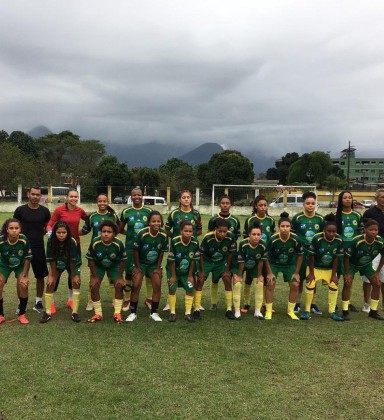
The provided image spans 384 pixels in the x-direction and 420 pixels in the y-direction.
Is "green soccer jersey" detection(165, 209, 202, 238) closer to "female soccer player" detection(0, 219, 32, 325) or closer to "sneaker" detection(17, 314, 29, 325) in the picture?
"female soccer player" detection(0, 219, 32, 325)

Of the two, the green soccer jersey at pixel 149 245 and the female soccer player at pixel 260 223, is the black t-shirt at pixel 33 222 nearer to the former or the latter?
the green soccer jersey at pixel 149 245

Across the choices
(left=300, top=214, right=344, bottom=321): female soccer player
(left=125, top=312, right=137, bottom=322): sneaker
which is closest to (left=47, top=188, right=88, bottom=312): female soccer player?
(left=125, top=312, right=137, bottom=322): sneaker

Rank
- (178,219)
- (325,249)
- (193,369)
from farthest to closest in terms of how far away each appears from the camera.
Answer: (178,219)
(325,249)
(193,369)

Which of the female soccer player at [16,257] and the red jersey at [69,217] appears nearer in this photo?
the female soccer player at [16,257]

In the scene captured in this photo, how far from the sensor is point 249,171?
5100 cm

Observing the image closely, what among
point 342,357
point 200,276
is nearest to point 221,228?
point 200,276

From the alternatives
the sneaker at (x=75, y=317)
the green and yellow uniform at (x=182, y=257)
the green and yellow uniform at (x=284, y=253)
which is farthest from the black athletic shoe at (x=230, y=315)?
the sneaker at (x=75, y=317)

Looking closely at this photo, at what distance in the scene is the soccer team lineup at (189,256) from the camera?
20.3 feet

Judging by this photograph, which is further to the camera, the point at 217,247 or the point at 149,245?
the point at 217,247

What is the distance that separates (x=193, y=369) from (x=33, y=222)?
3.39 metres

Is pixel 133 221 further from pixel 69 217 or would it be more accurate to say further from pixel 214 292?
pixel 214 292

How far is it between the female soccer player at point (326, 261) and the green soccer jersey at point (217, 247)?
1.14 metres

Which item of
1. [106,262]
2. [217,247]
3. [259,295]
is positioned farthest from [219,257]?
[106,262]

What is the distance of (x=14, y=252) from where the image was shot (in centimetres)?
606
